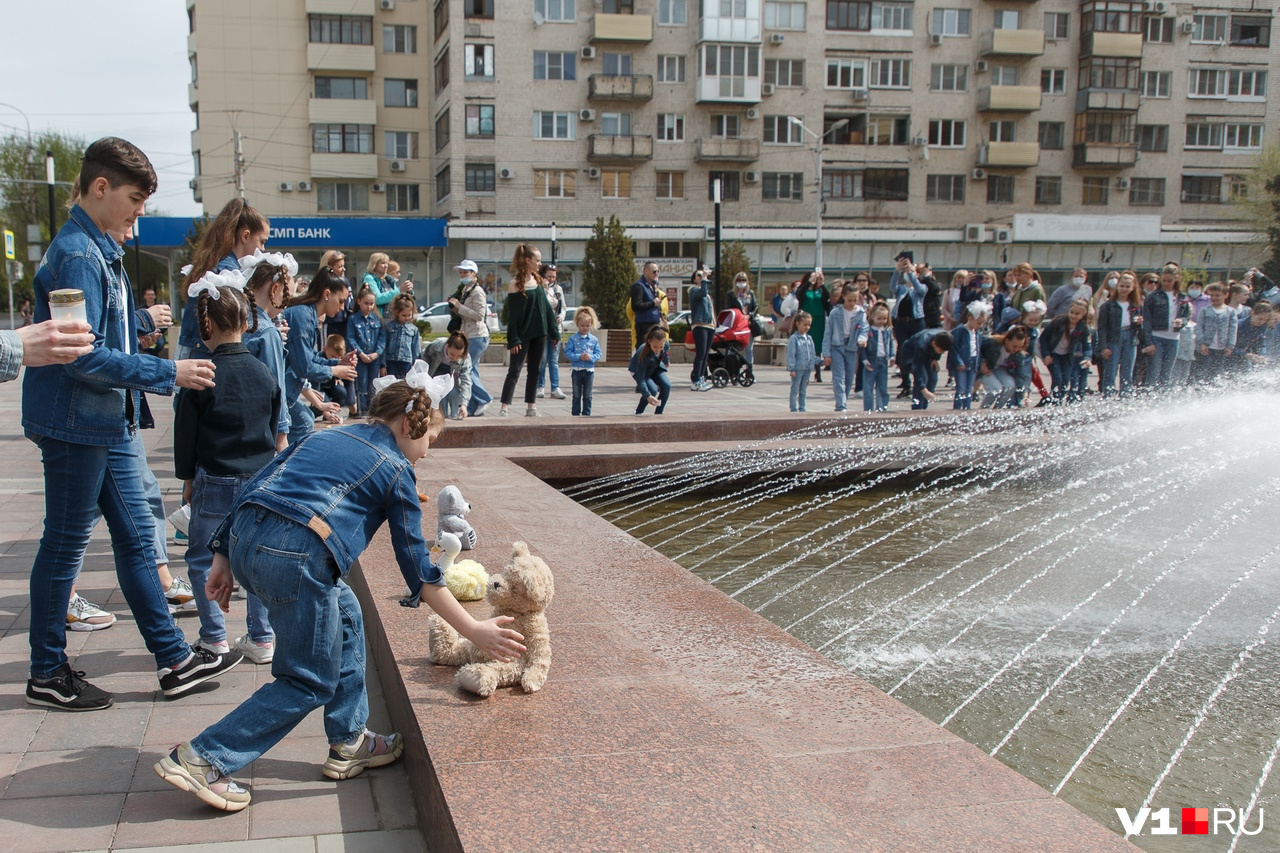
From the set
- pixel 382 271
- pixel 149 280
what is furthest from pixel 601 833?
pixel 149 280

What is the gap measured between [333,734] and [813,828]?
1591 mm

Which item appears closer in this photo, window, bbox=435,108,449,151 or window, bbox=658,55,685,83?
window, bbox=435,108,449,151

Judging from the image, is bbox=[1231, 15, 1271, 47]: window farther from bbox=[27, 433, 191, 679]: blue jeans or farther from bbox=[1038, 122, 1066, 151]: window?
bbox=[27, 433, 191, 679]: blue jeans

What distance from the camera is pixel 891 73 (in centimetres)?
5241

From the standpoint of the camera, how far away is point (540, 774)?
2717mm

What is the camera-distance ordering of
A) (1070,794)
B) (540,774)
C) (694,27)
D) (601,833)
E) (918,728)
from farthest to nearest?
(694,27), (1070,794), (918,728), (540,774), (601,833)

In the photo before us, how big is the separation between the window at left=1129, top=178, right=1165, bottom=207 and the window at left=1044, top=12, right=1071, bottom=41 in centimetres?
823

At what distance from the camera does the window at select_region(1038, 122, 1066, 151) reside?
179ft

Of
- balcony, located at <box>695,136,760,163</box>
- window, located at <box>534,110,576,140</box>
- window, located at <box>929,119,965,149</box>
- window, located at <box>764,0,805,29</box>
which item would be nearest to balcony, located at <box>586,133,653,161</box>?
window, located at <box>534,110,576,140</box>

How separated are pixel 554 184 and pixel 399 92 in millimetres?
10446

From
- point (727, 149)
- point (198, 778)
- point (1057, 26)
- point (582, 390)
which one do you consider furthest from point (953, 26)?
point (198, 778)

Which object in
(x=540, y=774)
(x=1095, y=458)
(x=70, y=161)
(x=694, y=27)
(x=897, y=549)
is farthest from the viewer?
(x=70, y=161)

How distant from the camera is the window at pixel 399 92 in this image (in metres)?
53.4

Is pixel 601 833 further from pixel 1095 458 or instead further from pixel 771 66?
pixel 771 66
